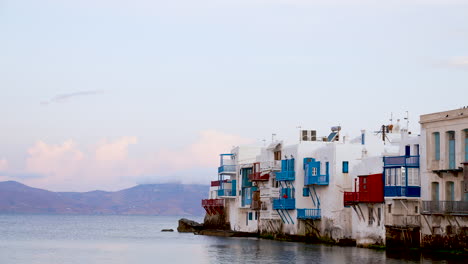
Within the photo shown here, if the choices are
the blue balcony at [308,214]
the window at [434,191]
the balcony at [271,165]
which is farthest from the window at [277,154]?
the window at [434,191]

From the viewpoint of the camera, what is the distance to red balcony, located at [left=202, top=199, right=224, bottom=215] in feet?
357

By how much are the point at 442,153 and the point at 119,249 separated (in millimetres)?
32343

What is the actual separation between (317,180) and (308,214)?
11.6 ft

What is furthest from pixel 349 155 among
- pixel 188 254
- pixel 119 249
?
pixel 119 249

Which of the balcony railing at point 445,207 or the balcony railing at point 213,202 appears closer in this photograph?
the balcony railing at point 445,207

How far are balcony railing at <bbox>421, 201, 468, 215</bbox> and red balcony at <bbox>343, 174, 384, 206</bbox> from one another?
5747mm

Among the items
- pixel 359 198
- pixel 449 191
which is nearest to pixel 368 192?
pixel 359 198

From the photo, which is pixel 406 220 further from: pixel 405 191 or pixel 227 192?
pixel 227 192

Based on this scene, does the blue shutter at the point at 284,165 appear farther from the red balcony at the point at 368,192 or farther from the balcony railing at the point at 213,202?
the balcony railing at the point at 213,202

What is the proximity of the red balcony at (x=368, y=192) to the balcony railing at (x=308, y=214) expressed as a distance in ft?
24.0

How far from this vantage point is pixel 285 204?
8462cm

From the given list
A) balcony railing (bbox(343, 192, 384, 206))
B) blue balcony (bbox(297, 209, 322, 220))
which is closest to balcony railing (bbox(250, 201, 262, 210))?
blue balcony (bbox(297, 209, 322, 220))

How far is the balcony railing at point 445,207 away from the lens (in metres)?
58.3

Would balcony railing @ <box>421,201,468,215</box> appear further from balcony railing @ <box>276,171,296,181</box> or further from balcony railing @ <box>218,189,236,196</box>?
balcony railing @ <box>218,189,236,196</box>
